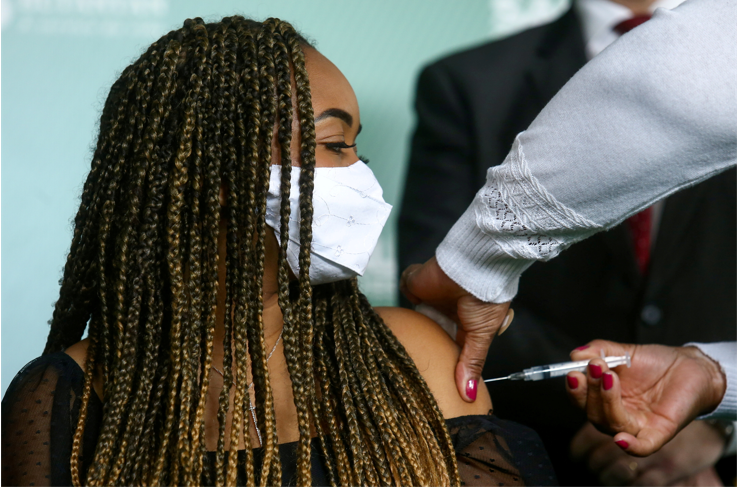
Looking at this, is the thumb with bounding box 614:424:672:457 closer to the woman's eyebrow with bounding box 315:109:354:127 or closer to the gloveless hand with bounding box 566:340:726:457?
the gloveless hand with bounding box 566:340:726:457

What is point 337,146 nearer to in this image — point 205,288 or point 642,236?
point 205,288

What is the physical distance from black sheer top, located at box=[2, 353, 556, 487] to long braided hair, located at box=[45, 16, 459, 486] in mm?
23

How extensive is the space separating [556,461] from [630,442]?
65 centimetres

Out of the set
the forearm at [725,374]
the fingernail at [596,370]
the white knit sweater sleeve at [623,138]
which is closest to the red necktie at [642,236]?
the forearm at [725,374]

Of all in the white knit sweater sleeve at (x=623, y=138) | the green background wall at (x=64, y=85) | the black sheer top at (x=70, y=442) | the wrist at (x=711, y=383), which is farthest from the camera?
the green background wall at (x=64, y=85)

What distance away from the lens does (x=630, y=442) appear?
115 cm

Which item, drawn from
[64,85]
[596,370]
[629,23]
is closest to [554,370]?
[596,370]

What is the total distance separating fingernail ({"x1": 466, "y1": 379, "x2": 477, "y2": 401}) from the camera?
1112mm

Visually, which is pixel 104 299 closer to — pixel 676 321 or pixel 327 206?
pixel 327 206

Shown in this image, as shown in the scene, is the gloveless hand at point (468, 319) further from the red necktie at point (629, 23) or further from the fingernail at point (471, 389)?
the red necktie at point (629, 23)

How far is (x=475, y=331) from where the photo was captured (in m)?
1.17

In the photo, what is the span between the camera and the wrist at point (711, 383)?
1.29 meters

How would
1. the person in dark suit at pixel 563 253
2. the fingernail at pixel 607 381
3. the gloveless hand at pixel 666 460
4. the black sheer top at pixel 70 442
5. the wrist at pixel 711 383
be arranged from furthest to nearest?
the person in dark suit at pixel 563 253 < the gloveless hand at pixel 666 460 < the wrist at pixel 711 383 < the fingernail at pixel 607 381 < the black sheer top at pixel 70 442

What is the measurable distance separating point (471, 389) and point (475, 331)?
0.11 metres
